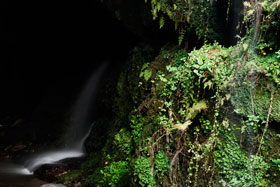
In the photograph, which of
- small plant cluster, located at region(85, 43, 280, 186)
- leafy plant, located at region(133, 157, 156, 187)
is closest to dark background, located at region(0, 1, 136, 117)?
small plant cluster, located at region(85, 43, 280, 186)

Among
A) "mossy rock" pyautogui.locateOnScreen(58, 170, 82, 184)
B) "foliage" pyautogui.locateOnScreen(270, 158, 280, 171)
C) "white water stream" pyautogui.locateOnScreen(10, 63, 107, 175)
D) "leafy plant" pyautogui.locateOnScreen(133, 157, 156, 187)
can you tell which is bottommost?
"foliage" pyautogui.locateOnScreen(270, 158, 280, 171)

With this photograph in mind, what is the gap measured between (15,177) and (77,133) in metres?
2.82

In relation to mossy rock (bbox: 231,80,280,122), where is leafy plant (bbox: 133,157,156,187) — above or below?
below

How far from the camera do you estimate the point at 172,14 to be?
573cm

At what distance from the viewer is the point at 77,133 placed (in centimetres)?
955

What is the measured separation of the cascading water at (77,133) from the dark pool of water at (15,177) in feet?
0.66

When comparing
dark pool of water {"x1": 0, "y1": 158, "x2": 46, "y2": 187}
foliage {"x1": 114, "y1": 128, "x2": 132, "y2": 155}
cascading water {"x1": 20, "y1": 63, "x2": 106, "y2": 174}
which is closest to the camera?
foliage {"x1": 114, "y1": 128, "x2": 132, "y2": 155}

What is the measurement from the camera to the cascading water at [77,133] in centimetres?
840

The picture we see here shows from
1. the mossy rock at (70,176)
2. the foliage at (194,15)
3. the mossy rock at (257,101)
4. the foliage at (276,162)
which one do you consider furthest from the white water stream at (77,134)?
the foliage at (276,162)

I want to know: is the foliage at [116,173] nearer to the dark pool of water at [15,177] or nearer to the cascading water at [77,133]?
the dark pool of water at [15,177]

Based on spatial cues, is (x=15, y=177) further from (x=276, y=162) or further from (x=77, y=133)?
(x=276, y=162)

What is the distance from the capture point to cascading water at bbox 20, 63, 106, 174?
840 cm

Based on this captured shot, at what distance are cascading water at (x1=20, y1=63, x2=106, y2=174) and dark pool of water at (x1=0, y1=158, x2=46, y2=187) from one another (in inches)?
7.9

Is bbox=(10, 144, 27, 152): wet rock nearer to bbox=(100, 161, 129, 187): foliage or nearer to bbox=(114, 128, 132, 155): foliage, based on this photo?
bbox=(114, 128, 132, 155): foliage
